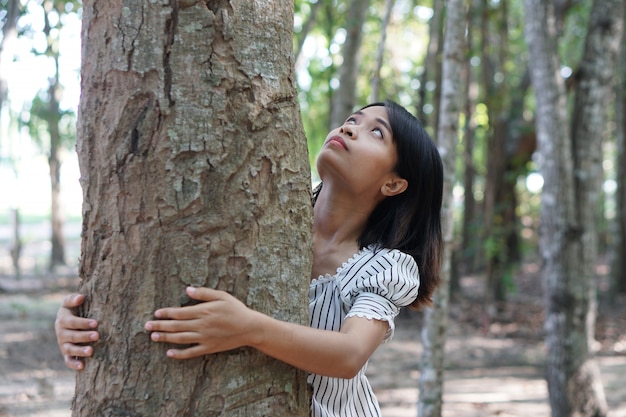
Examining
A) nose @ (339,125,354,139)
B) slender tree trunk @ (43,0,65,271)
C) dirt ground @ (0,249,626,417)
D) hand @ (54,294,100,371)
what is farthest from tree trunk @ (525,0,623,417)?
slender tree trunk @ (43,0,65,271)

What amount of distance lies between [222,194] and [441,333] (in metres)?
3.14

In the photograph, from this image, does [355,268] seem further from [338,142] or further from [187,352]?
[187,352]

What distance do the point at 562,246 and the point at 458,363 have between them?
313 centimetres

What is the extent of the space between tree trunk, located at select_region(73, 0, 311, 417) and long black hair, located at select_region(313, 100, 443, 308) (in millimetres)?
496

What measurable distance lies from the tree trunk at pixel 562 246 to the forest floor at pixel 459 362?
105cm

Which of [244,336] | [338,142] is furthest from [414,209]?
[244,336]

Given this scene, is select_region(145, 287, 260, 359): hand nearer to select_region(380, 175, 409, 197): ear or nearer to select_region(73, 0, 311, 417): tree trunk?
select_region(73, 0, 311, 417): tree trunk

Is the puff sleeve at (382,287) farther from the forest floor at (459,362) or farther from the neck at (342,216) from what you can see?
the forest floor at (459,362)

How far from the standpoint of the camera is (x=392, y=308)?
165cm

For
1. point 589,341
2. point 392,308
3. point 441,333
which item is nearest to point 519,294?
point 589,341

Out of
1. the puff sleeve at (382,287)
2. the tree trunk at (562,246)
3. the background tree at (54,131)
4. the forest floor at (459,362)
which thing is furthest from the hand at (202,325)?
the background tree at (54,131)

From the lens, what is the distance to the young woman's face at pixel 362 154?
180 centimetres

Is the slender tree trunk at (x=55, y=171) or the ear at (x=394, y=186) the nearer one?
the ear at (x=394, y=186)

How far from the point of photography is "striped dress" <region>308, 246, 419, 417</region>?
5.39ft
